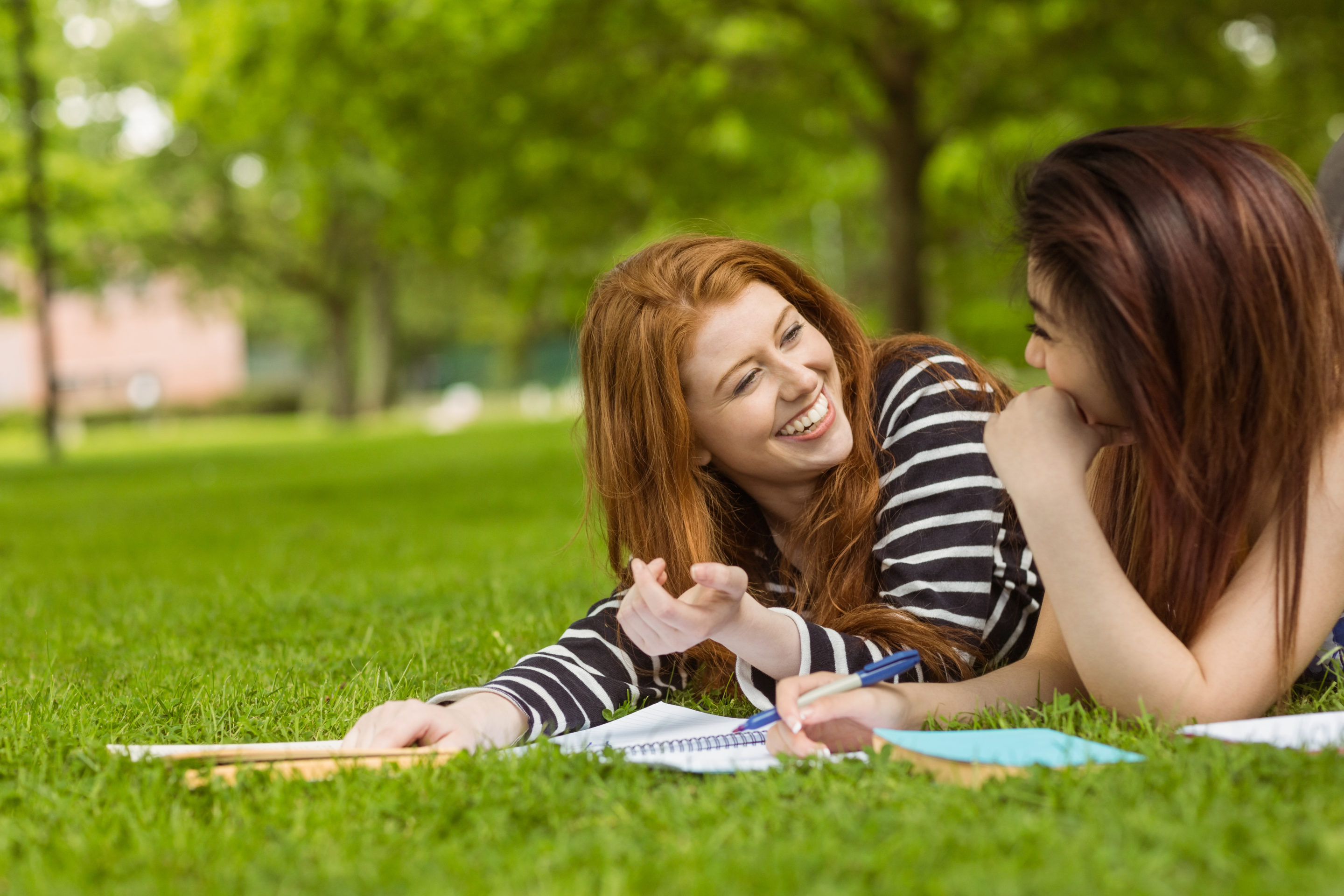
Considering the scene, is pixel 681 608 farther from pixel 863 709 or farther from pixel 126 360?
pixel 126 360

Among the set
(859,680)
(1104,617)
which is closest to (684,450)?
(859,680)

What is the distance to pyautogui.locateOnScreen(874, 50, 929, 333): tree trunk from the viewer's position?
37.5 ft

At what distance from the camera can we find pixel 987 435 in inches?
88.7

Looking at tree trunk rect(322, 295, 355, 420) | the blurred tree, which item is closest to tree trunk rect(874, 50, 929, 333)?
the blurred tree

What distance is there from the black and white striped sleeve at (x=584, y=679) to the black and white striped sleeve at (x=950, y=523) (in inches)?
22.1

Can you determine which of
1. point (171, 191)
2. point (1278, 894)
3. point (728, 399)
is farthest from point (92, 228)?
point (1278, 894)

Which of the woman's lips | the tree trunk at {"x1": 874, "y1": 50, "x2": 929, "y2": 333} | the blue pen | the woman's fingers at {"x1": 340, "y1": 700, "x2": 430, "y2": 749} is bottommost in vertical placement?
the woman's fingers at {"x1": 340, "y1": 700, "x2": 430, "y2": 749}

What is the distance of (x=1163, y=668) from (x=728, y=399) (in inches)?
42.2

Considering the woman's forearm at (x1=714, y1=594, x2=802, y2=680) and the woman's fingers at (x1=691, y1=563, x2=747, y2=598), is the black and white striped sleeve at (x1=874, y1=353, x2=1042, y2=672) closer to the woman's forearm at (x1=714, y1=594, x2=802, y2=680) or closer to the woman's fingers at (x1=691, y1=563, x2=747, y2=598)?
the woman's forearm at (x1=714, y1=594, x2=802, y2=680)

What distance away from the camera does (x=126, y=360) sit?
45438 mm

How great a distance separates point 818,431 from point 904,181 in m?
9.76

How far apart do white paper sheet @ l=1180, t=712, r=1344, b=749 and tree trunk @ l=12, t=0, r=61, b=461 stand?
1588 centimetres

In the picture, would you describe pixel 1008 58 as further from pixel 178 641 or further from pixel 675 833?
pixel 675 833

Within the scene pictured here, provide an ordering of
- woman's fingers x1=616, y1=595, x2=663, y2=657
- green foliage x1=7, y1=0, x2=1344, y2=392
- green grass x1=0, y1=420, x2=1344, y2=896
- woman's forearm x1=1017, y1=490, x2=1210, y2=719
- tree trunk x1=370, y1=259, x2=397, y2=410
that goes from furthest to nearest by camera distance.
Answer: tree trunk x1=370, y1=259, x2=397, y2=410
green foliage x1=7, y1=0, x2=1344, y2=392
woman's fingers x1=616, y1=595, x2=663, y2=657
woman's forearm x1=1017, y1=490, x2=1210, y2=719
green grass x1=0, y1=420, x2=1344, y2=896
